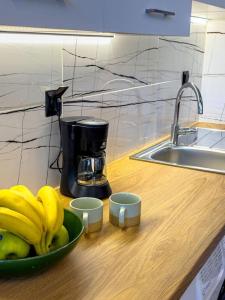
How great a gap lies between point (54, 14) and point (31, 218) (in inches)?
17.6

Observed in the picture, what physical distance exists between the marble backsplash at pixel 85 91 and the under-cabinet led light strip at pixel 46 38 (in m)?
0.01

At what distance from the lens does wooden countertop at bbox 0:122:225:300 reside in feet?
2.98

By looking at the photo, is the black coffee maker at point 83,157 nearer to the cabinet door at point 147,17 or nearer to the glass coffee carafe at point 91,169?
the glass coffee carafe at point 91,169

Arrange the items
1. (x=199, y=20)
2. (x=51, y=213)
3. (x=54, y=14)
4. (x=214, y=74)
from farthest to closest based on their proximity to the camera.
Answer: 1. (x=214, y=74)
2. (x=199, y=20)
3. (x=51, y=213)
4. (x=54, y=14)

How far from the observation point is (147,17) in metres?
1.22

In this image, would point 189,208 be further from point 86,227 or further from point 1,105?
point 1,105

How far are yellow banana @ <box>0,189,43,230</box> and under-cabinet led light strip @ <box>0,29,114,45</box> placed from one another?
462mm

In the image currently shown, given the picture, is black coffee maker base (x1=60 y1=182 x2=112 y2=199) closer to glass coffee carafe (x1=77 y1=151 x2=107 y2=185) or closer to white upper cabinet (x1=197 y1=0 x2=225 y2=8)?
glass coffee carafe (x1=77 y1=151 x2=107 y2=185)

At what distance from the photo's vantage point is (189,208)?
138 centimetres

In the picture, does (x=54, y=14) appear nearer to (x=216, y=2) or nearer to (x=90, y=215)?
(x=90, y=215)

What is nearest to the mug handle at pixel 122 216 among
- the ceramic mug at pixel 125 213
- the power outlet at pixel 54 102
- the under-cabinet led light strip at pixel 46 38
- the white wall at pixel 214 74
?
the ceramic mug at pixel 125 213

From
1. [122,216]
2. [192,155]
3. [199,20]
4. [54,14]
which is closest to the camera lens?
[54,14]

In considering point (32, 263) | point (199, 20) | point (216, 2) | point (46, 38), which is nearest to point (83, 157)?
point (46, 38)

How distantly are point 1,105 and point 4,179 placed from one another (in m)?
Result: 0.22
